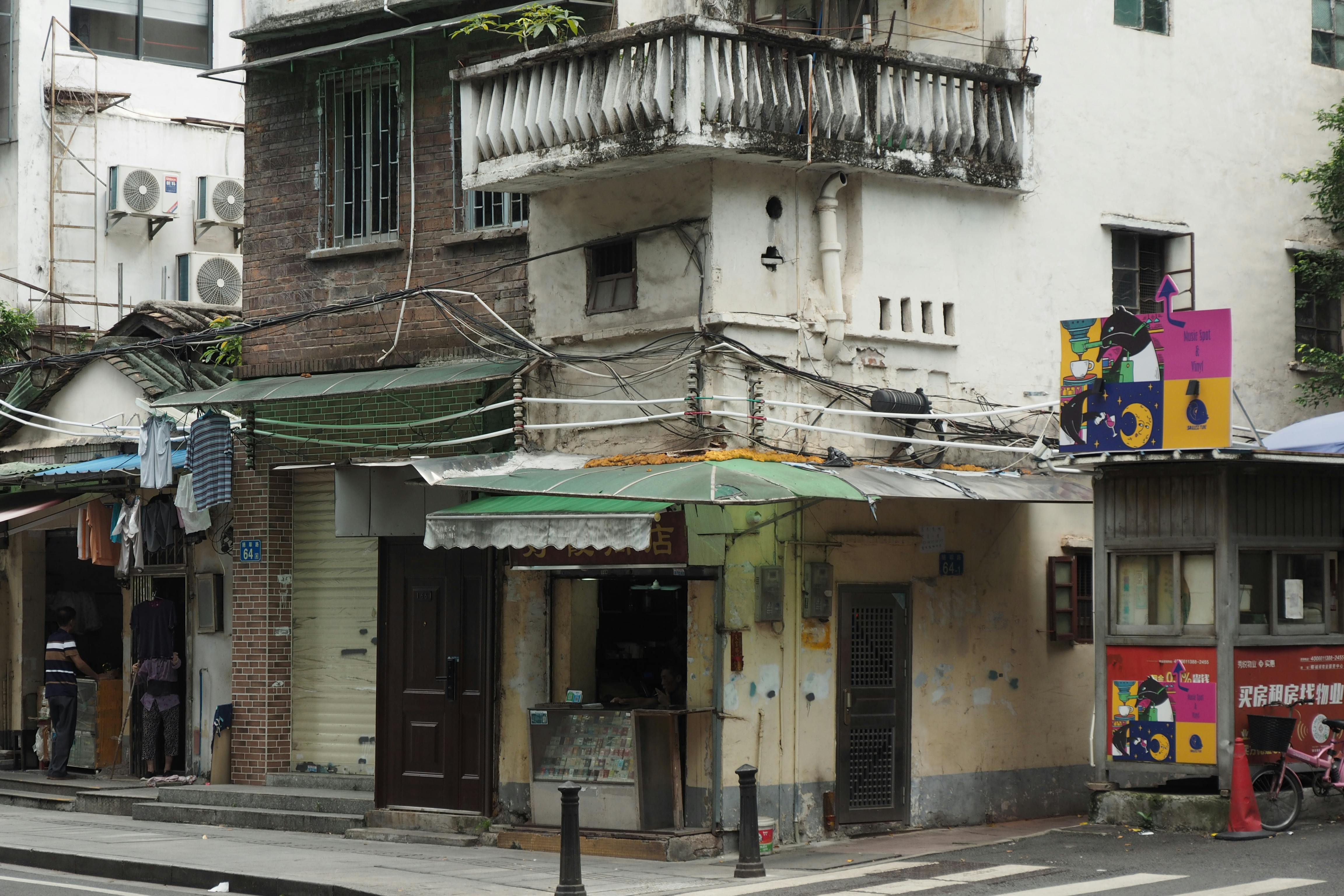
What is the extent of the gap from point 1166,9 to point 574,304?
6.79 metres

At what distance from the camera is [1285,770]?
13.2 meters

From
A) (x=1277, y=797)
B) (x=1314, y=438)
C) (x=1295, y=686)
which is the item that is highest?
(x=1314, y=438)

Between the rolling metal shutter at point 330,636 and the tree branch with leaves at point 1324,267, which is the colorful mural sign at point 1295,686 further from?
the rolling metal shutter at point 330,636

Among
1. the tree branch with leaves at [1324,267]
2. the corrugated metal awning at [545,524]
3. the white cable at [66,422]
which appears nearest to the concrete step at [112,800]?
the white cable at [66,422]

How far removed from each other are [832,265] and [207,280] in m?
12.8

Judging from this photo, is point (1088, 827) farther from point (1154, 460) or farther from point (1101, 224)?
point (1101, 224)

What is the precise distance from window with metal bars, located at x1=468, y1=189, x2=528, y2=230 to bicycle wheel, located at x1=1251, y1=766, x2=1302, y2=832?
7.84m

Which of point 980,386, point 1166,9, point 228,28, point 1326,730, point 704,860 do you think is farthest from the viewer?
point 228,28

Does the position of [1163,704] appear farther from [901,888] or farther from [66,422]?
[66,422]

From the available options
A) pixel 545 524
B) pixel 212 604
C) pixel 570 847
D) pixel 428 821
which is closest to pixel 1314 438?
pixel 545 524

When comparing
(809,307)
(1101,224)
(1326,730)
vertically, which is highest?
(1101,224)

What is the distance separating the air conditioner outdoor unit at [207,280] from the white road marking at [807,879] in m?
14.5

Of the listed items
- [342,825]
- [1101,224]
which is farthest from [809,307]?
[342,825]

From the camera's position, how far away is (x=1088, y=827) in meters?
13.8
